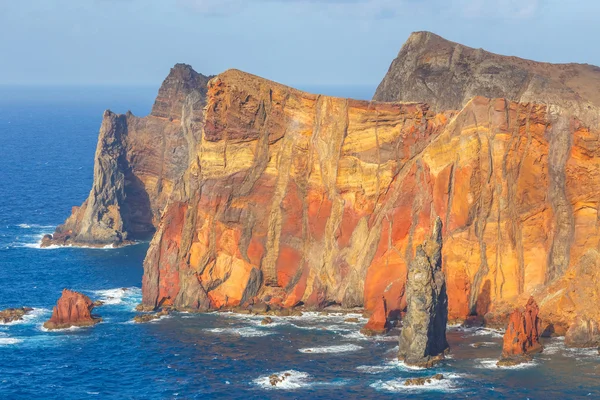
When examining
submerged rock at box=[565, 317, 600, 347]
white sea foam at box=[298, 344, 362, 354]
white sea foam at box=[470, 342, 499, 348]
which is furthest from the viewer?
white sea foam at box=[470, 342, 499, 348]

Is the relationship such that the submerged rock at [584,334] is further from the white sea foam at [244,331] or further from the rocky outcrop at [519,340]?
the white sea foam at [244,331]

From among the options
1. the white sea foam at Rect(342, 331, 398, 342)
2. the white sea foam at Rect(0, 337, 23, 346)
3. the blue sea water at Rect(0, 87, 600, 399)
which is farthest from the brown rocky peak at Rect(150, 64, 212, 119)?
the white sea foam at Rect(342, 331, 398, 342)

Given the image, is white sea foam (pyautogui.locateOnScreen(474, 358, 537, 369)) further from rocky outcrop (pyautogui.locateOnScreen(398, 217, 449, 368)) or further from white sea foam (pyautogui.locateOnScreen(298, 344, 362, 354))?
white sea foam (pyautogui.locateOnScreen(298, 344, 362, 354))

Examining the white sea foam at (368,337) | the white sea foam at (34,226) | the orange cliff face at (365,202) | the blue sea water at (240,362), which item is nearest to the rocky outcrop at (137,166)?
the white sea foam at (34,226)

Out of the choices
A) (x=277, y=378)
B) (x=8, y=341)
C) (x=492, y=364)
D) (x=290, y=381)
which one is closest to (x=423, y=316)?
(x=492, y=364)

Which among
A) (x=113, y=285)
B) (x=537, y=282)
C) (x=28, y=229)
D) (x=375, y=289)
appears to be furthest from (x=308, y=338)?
(x=28, y=229)

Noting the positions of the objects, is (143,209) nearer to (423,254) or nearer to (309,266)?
(309,266)

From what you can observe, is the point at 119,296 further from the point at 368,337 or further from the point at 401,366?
the point at 401,366
